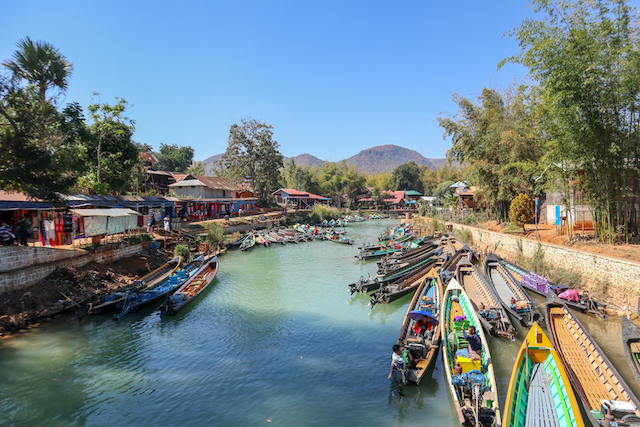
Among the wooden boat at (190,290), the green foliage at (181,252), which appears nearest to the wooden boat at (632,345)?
the wooden boat at (190,290)

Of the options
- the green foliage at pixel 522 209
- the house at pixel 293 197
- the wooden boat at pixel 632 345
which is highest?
the house at pixel 293 197

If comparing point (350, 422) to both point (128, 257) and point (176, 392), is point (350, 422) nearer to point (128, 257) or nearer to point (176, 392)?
point (176, 392)

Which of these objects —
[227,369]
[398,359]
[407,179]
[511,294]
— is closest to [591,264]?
[511,294]

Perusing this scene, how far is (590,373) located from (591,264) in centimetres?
755

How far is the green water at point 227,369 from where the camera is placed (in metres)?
7.53

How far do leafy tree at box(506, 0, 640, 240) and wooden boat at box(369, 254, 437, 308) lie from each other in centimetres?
798

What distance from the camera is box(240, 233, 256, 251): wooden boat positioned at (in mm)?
29656

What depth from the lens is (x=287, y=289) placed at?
17.8 m

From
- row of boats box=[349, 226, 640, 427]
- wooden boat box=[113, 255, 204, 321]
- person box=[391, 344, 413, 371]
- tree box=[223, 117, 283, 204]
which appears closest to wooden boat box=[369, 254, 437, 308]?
row of boats box=[349, 226, 640, 427]

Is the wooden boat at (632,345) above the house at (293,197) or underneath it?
underneath

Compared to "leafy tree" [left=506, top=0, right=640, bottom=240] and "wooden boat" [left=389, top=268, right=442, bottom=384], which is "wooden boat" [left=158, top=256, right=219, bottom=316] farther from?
"leafy tree" [left=506, top=0, right=640, bottom=240]

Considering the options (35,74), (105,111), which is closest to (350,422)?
(35,74)

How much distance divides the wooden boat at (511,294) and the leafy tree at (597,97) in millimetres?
4359

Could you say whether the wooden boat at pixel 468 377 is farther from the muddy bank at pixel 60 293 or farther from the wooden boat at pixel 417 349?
the muddy bank at pixel 60 293
